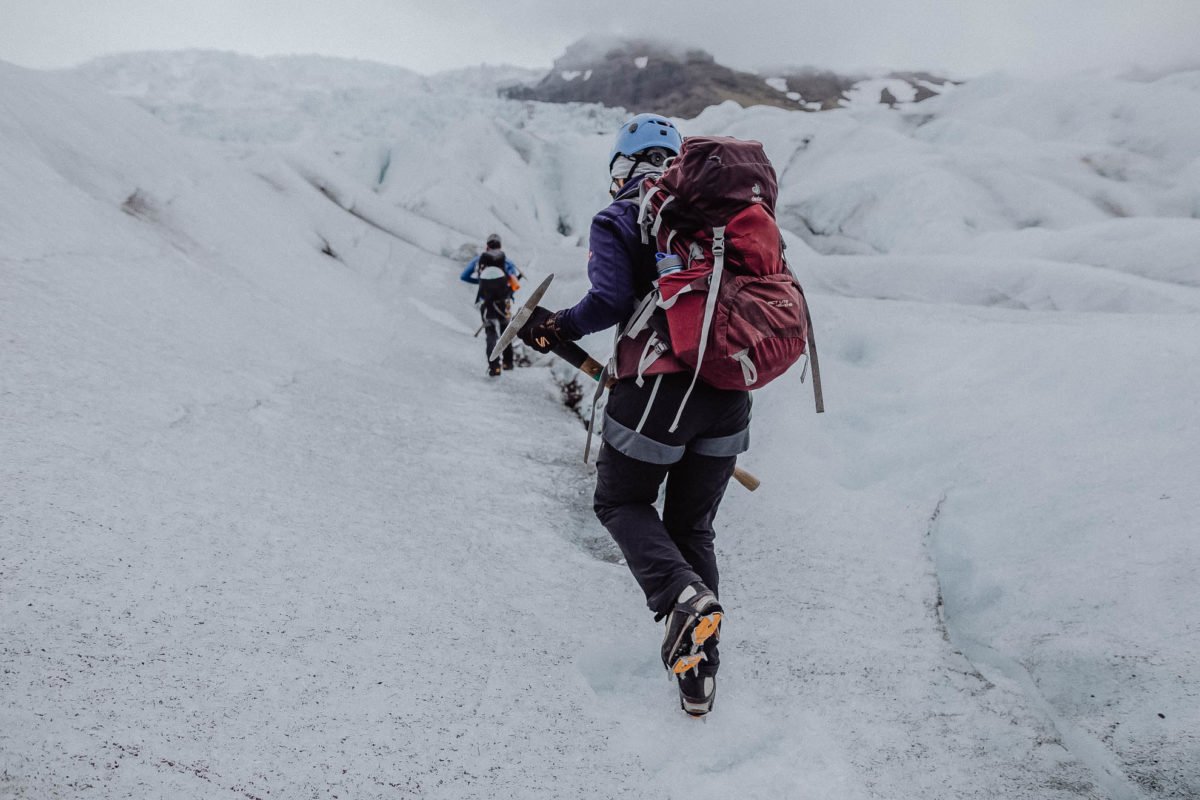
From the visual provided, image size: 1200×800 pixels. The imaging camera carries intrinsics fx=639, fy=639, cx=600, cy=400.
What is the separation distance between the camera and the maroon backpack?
1.80 metres

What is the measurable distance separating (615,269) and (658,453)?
597 millimetres

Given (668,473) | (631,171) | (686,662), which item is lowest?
(686,662)

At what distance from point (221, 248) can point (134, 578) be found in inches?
225

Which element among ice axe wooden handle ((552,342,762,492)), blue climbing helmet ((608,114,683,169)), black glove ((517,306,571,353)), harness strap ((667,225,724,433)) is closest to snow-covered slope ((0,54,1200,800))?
ice axe wooden handle ((552,342,762,492))

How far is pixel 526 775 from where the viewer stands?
1684mm

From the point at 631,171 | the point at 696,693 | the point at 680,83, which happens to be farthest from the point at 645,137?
the point at 680,83

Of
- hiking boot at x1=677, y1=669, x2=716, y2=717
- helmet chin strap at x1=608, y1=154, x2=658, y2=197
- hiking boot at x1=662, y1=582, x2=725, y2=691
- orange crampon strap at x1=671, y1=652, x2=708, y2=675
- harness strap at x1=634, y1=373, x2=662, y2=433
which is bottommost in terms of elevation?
hiking boot at x1=677, y1=669, x2=716, y2=717

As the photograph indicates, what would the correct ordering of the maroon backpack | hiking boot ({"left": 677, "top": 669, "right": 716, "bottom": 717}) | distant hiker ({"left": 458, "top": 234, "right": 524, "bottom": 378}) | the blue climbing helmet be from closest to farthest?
the maroon backpack
hiking boot ({"left": 677, "top": 669, "right": 716, "bottom": 717})
the blue climbing helmet
distant hiker ({"left": 458, "top": 234, "right": 524, "bottom": 378})

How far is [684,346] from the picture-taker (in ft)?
5.99

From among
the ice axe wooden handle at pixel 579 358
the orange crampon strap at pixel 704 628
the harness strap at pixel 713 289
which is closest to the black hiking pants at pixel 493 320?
the ice axe wooden handle at pixel 579 358

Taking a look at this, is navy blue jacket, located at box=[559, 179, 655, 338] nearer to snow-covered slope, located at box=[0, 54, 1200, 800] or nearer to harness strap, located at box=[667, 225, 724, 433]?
harness strap, located at box=[667, 225, 724, 433]

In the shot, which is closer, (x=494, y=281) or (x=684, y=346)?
(x=684, y=346)

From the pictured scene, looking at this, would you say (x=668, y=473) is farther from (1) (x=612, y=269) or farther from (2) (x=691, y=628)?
(1) (x=612, y=269)

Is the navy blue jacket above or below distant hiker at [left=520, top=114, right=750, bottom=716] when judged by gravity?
above
